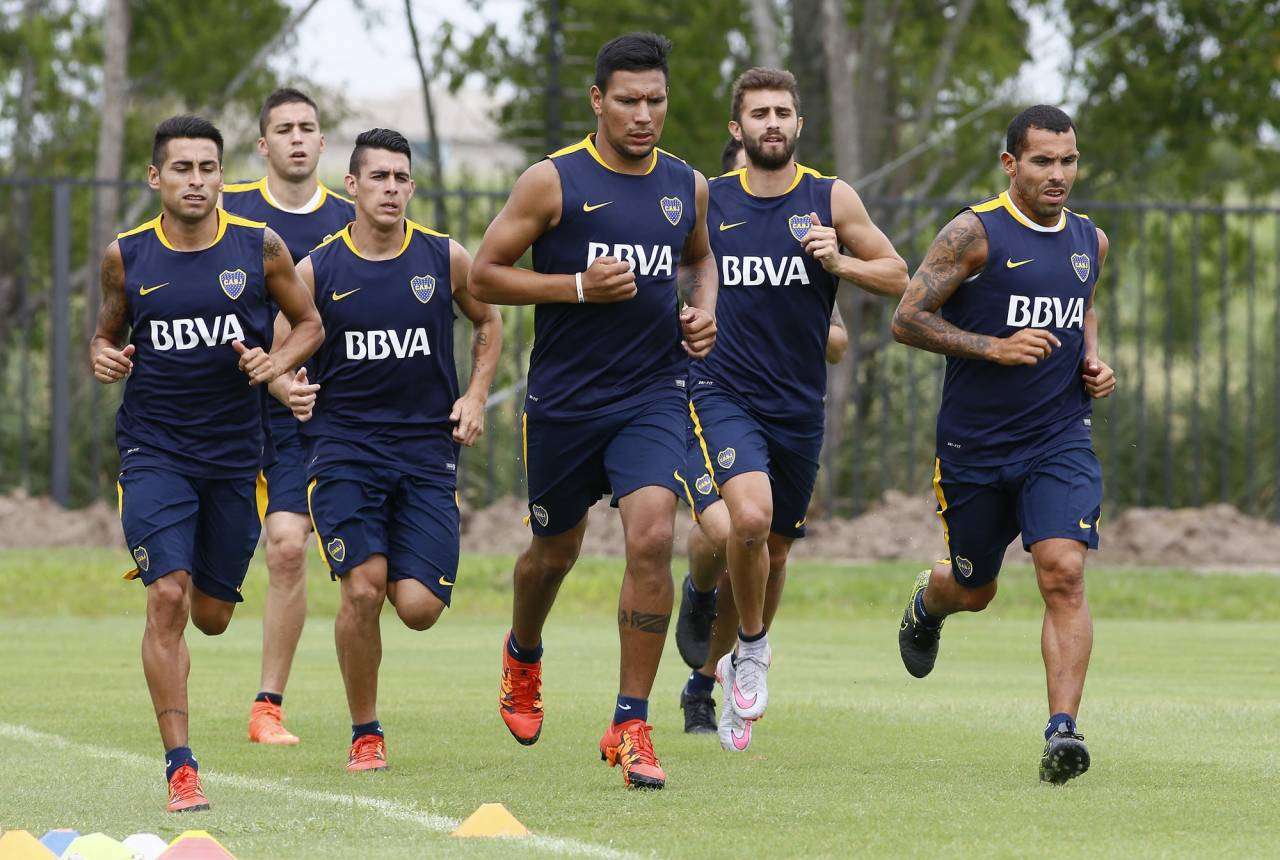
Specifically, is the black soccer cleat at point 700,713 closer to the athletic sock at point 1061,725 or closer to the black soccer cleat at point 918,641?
the black soccer cleat at point 918,641

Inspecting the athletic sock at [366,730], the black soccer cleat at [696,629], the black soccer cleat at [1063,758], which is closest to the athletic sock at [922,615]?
the black soccer cleat at [696,629]

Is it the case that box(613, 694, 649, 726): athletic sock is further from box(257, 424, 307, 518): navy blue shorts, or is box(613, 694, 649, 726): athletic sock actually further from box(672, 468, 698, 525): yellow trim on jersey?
box(257, 424, 307, 518): navy blue shorts

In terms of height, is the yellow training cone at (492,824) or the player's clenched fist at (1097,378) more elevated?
the player's clenched fist at (1097,378)

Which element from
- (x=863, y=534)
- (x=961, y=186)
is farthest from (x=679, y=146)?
(x=863, y=534)

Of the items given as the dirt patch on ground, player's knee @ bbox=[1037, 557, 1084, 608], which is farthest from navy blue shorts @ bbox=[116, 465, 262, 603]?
the dirt patch on ground

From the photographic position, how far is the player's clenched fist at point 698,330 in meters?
7.80

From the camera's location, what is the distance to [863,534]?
1880 cm

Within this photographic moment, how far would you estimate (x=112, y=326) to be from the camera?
768 centimetres

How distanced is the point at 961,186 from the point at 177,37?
28.8 ft

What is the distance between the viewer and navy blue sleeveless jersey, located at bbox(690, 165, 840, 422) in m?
8.98

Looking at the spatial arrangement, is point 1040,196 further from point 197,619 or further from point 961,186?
point 961,186

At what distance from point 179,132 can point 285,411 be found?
2.23 m

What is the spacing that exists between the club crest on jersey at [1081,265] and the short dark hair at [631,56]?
1.76 m

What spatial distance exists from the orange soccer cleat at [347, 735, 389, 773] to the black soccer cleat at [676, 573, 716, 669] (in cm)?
177
